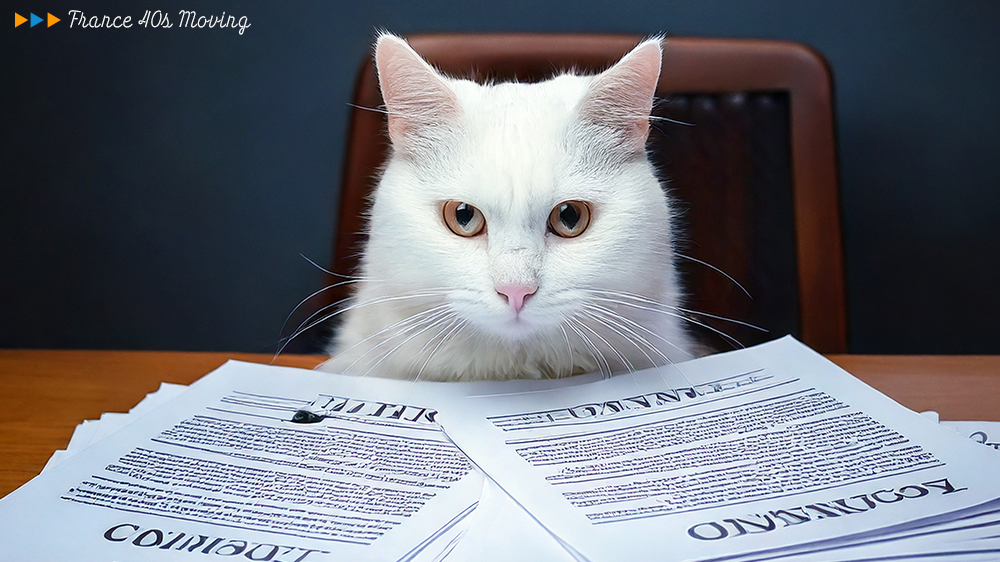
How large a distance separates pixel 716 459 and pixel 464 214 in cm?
34

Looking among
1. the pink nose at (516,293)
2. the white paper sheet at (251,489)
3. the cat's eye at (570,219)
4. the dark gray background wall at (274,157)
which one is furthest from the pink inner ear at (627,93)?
the dark gray background wall at (274,157)

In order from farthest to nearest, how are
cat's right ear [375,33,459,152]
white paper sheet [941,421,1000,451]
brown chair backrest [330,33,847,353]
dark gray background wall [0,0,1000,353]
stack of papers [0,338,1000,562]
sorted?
dark gray background wall [0,0,1000,353], brown chair backrest [330,33,847,353], cat's right ear [375,33,459,152], white paper sheet [941,421,1000,451], stack of papers [0,338,1000,562]

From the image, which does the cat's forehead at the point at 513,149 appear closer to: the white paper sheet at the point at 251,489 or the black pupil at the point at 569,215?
the black pupil at the point at 569,215

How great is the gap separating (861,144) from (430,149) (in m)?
1.16

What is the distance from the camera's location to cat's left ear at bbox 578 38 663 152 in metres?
0.72

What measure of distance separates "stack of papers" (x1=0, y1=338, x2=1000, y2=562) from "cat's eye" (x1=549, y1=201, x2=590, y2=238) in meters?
0.16

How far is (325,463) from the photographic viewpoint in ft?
→ 1.91

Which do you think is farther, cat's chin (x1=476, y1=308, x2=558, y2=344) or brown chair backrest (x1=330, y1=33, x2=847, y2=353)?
brown chair backrest (x1=330, y1=33, x2=847, y2=353)

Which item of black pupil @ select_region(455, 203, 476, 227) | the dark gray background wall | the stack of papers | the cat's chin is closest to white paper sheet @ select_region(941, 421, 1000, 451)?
the stack of papers

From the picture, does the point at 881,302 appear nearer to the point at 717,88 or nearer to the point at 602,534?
the point at 717,88

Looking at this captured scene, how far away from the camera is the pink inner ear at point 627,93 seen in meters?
0.72

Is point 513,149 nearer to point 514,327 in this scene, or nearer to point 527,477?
point 514,327

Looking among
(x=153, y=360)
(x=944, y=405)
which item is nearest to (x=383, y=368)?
(x=153, y=360)

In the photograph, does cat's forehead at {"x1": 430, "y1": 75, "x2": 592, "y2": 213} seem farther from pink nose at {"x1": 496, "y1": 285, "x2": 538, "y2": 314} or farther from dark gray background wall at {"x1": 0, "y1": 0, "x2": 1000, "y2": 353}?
dark gray background wall at {"x1": 0, "y1": 0, "x2": 1000, "y2": 353}
